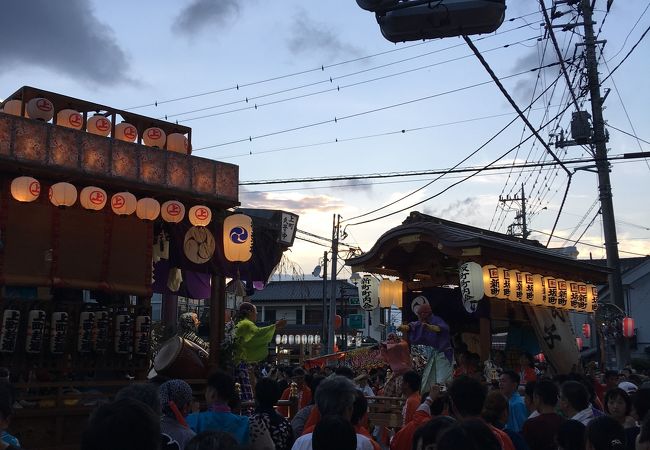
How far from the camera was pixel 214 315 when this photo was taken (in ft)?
40.5

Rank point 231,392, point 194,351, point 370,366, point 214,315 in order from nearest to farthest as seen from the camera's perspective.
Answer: point 231,392 < point 194,351 < point 214,315 < point 370,366

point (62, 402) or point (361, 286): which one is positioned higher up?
point (361, 286)

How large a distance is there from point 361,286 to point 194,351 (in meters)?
6.14

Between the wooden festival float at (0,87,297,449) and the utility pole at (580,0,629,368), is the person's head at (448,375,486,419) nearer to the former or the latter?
the wooden festival float at (0,87,297,449)

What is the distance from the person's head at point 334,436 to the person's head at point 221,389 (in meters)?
1.66

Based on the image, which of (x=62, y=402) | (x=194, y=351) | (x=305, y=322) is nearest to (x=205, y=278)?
(x=194, y=351)

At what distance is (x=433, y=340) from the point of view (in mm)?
12984

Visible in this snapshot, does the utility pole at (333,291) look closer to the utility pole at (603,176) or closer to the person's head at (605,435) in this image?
the utility pole at (603,176)

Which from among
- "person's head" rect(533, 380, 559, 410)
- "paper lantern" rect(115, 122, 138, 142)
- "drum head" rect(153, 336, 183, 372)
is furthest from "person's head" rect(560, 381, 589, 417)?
"paper lantern" rect(115, 122, 138, 142)

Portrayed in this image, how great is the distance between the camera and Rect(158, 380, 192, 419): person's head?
4.93 meters

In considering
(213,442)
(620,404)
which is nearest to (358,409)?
(213,442)

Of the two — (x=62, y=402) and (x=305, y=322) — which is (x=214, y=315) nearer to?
(x=62, y=402)

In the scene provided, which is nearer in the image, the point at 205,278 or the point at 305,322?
the point at 205,278

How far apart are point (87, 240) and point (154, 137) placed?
2202 millimetres
